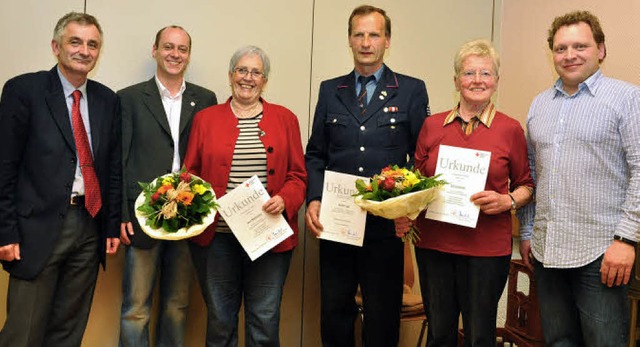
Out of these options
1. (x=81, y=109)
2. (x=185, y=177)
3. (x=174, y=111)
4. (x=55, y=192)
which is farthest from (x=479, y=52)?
(x=55, y=192)

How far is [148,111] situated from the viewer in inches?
115

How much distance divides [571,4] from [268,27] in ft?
6.17

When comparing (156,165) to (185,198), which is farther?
(156,165)

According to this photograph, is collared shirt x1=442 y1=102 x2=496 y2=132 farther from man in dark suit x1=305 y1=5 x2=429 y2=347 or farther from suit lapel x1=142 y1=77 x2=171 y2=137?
suit lapel x1=142 y1=77 x2=171 y2=137

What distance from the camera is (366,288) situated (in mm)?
2652

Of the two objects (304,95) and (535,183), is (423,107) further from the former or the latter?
(304,95)

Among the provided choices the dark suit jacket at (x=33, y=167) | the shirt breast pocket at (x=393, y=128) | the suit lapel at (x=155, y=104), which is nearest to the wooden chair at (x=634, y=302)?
the shirt breast pocket at (x=393, y=128)

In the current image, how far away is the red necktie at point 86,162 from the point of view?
256 centimetres

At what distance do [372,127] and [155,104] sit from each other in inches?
45.3

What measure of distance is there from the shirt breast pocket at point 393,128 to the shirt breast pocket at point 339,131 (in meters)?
0.14

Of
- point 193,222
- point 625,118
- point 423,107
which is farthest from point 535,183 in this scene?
point 193,222

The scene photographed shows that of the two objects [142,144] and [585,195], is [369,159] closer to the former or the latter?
[585,195]

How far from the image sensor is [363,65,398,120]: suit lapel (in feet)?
8.80

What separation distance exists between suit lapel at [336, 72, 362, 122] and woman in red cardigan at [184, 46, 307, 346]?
0.31 metres
